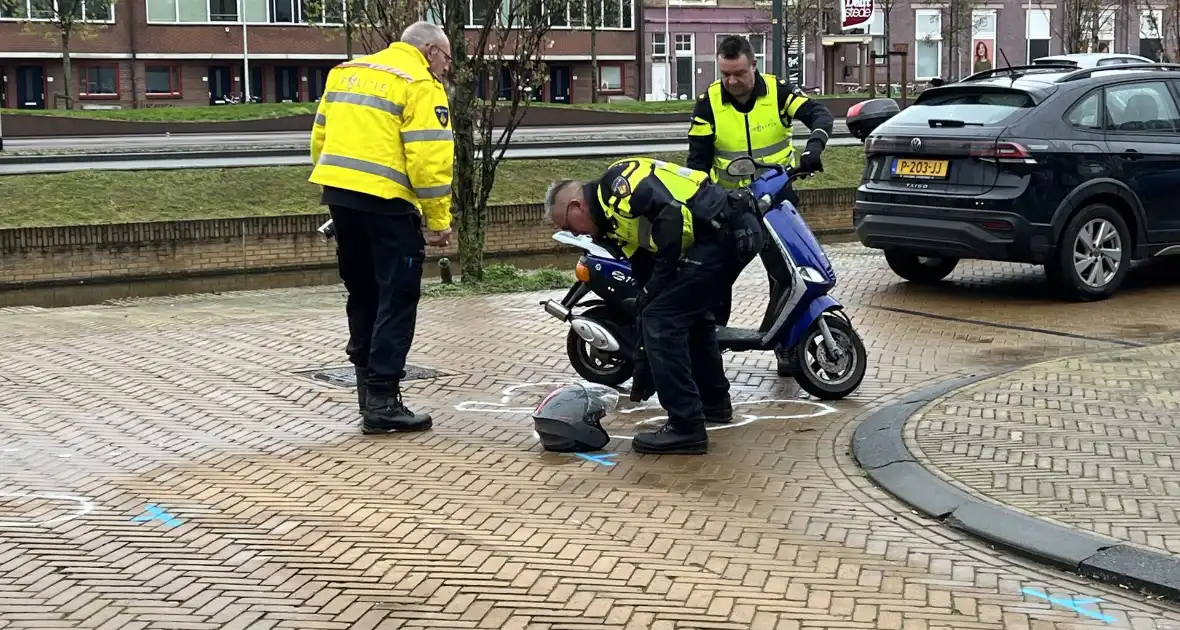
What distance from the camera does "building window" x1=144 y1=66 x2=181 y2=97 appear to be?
173ft

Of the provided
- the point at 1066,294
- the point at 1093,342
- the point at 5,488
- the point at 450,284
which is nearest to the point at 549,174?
the point at 450,284

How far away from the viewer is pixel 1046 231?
32.9 feet

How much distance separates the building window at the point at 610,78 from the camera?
196ft

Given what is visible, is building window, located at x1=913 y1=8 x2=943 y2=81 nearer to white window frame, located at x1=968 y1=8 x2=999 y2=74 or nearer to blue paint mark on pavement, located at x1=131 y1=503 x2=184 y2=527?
white window frame, located at x1=968 y1=8 x2=999 y2=74

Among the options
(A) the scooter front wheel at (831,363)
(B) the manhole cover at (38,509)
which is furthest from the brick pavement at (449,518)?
(A) the scooter front wheel at (831,363)

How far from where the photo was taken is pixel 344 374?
27.1ft

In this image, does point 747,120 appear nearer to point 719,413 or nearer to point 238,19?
point 719,413

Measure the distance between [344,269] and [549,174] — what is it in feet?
44.8

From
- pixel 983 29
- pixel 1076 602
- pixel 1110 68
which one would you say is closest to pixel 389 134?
pixel 1076 602

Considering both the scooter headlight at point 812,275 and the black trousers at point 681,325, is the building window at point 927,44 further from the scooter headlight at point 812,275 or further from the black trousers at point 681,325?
the black trousers at point 681,325

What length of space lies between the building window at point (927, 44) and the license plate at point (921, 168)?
2117 inches

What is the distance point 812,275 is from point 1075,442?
166 cm

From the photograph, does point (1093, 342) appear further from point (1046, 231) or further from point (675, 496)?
point (675, 496)

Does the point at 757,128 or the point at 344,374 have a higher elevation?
the point at 757,128
